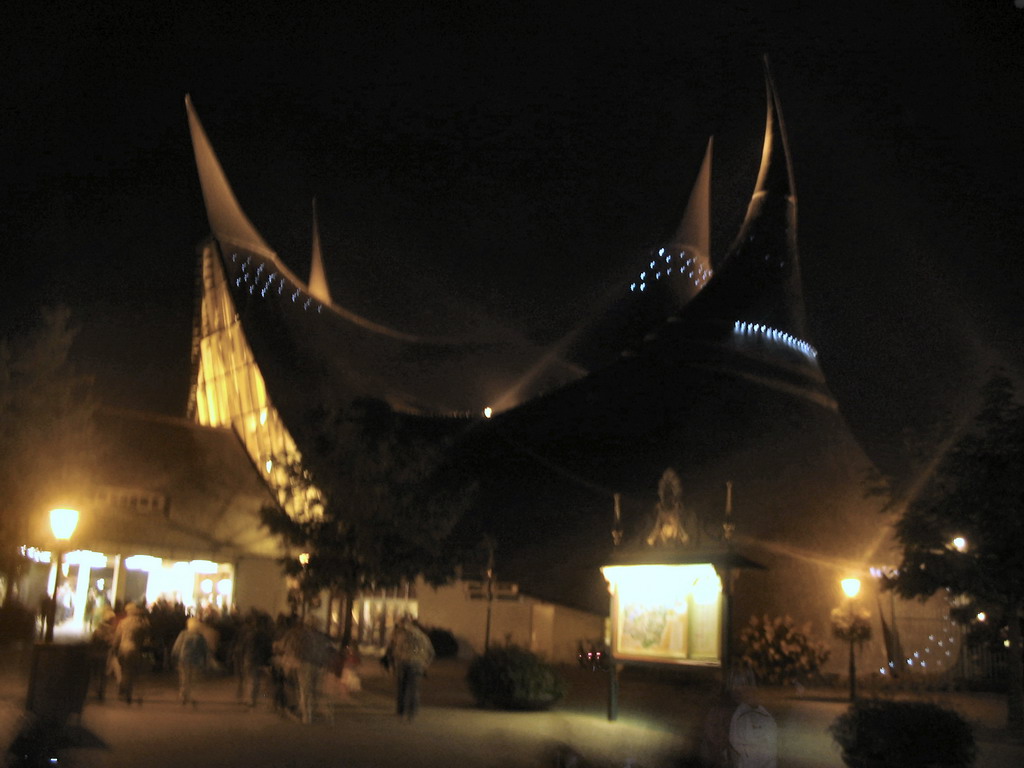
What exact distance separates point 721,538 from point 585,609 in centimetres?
1471

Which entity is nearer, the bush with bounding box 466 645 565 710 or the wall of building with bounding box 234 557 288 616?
the bush with bounding box 466 645 565 710

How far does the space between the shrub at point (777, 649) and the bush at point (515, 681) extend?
23.2ft

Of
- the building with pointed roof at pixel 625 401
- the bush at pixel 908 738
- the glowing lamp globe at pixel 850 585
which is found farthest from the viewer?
the building with pointed roof at pixel 625 401

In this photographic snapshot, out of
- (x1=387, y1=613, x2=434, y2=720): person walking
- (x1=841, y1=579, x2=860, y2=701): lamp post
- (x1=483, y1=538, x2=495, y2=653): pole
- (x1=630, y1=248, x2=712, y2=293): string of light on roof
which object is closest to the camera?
(x1=387, y1=613, x2=434, y2=720): person walking

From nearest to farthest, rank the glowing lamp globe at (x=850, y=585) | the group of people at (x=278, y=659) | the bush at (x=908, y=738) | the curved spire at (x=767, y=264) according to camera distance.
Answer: the bush at (x=908, y=738) → the group of people at (x=278, y=659) → the glowing lamp globe at (x=850, y=585) → the curved spire at (x=767, y=264)

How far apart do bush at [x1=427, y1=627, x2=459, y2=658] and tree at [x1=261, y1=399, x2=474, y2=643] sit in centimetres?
677

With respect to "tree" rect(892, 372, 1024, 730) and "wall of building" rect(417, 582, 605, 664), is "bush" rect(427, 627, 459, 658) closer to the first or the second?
"wall of building" rect(417, 582, 605, 664)

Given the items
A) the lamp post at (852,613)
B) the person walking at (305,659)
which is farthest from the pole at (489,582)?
the person walking at (305,659)

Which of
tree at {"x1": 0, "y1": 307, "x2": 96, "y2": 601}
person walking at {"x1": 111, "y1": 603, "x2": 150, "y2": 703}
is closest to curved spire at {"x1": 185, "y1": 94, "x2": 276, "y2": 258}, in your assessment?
tree at {"x1": 0, "y1": 307, "x2": 96, "y2": 601}

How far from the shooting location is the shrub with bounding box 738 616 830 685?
21.5m

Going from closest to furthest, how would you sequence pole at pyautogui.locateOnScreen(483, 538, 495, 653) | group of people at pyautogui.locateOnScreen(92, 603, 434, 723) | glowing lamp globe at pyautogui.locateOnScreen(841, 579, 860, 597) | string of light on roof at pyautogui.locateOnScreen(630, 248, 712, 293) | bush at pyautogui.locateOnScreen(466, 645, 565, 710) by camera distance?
group of people at pyautogui.locateOnScreen(92, 603, 434, 723), bush at pyautogui.locateOnScreen(466, 645, 565, 710), glowing lamp globe at pyautogui.locateOnScreen(841, 579, 860, 597), pole at pyautogui.locateOnScreen(483, 538, 495, 653), string of light on roof at pyautogui.locateOnScreen(630, 248, 712, 293)

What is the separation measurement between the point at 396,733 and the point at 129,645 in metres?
4.45

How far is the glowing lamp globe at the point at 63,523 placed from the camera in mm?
13055

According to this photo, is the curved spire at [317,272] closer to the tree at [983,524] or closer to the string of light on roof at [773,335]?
the string of light on roof at [773,335]
